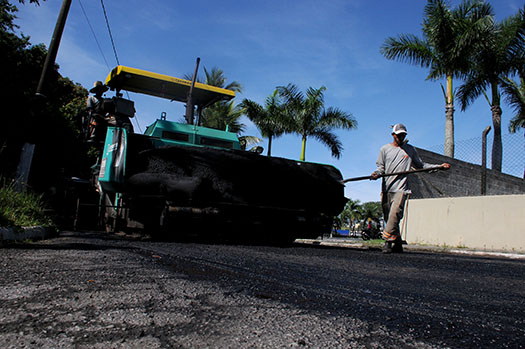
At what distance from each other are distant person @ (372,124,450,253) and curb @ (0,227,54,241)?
4.78 metres

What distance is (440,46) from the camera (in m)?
19.6

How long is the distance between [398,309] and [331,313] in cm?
39

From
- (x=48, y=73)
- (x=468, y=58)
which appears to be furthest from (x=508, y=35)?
(x=48, y=73)

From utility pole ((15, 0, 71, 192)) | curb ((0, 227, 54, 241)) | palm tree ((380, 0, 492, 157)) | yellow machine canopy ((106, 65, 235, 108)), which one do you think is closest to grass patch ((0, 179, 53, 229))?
curb ((0, 227, 54, 241))

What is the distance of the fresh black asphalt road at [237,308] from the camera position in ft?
4.52

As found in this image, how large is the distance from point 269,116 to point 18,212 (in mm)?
23512

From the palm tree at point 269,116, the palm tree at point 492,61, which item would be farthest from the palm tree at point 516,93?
the palm tree at point 269,116

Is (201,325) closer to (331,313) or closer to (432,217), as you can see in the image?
(331,313)

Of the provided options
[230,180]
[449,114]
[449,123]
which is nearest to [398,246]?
[230,180]

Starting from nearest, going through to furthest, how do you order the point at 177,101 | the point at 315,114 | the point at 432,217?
1. the point at 177,101
2. the point at 432,217
3. the point at 315,114

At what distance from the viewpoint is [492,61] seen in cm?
2052

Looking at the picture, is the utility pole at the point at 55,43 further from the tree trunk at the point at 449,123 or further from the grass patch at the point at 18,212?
the tree trunk at the point at 449,123

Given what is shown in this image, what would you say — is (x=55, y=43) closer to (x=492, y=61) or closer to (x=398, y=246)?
(x=398, y=246)

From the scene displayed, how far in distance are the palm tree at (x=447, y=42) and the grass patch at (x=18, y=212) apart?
57.5 feet
